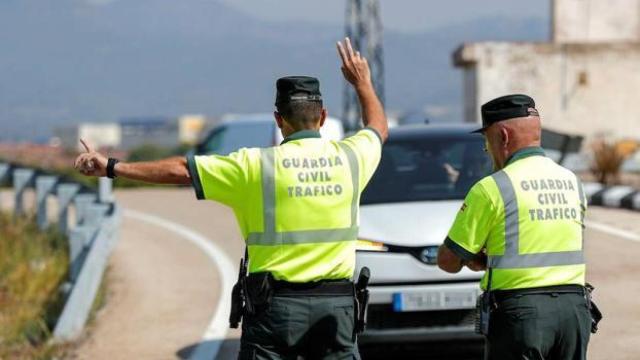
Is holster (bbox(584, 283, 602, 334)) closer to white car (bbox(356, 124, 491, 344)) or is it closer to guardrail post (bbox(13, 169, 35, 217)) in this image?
white car (bbox(356, 124, 491, 344))

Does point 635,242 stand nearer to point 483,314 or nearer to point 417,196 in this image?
point 417,196

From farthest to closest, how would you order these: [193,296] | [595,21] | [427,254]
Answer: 1. [595,21]
2. [193,296]
3. [427,254]

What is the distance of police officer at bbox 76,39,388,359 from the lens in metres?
5.34

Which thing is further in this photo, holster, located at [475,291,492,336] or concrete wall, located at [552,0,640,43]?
concrete wall, located at [552,0,640,43]

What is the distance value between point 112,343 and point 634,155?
25.5 m

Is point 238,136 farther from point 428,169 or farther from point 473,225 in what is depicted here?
point 473,225

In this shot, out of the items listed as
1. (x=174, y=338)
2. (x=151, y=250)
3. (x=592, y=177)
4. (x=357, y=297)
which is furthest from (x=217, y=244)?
(x=357, y=297)

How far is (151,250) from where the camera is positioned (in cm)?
1822

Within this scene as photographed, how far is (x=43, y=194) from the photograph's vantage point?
1766cm

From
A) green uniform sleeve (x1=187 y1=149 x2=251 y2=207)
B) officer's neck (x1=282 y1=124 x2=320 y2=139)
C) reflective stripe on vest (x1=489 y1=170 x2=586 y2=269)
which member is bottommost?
reflective stripe on vest (x1=489 y1=170 x2=586 y2=269)

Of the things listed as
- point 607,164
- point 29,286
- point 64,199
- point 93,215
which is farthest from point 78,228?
point 607,164

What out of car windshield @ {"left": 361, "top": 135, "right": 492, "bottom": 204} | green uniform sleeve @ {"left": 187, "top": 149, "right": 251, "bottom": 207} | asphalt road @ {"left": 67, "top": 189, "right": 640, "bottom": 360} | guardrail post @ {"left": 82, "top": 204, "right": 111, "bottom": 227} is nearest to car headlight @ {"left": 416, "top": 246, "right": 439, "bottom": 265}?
asphalt road @ {"left": 67, "top": 189, "right": 640, "bottom": 360}

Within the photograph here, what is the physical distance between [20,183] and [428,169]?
34.6ft

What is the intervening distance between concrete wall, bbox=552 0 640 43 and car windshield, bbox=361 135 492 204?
29.4 m
